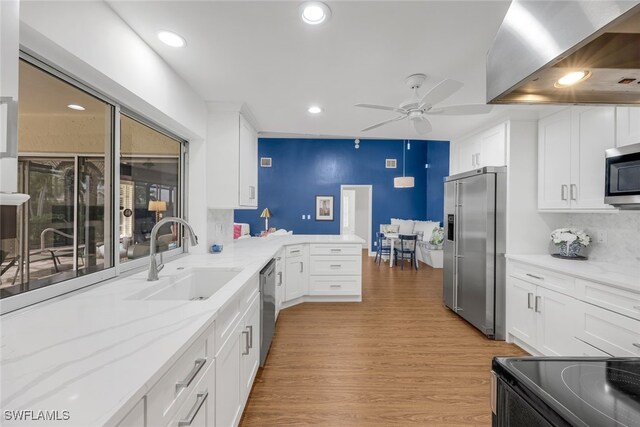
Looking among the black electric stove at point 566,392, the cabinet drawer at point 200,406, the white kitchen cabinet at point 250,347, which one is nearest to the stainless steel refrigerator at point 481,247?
the black electric stove at point 566,392

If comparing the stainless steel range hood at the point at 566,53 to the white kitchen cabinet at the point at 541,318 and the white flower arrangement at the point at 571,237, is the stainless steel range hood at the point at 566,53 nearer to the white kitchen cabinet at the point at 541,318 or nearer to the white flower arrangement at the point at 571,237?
the white kitchen cabinet at the point at 541,318

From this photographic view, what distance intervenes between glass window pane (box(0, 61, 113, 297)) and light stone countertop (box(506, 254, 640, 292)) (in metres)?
3.29

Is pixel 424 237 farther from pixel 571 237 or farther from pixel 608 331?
pixel 608 331

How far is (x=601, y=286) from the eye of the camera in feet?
6.40

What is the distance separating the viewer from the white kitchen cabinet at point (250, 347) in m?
1.75

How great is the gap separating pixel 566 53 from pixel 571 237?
108 inches

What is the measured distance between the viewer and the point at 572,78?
0.83 m

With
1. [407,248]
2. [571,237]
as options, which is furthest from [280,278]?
[407,248]

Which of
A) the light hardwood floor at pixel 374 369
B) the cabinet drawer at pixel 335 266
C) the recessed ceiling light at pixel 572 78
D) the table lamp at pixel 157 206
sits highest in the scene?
the recessed ceiling light at pixel 572 78

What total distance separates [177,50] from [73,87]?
2.31 ft

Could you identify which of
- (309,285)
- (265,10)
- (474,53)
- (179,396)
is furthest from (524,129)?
(179,396)

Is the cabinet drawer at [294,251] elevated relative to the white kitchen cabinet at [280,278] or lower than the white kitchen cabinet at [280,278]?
elevated

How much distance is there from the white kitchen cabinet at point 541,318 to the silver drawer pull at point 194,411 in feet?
8.71

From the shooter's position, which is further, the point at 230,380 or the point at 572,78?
the point at 230,380
